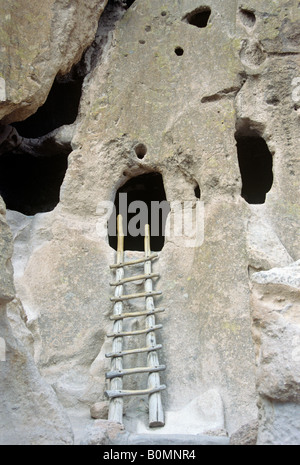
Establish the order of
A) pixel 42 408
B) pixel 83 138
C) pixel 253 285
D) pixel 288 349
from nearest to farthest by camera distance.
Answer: pixel 288 349 → pixel 253 285 → pixel 42 408 → pixel 83 138

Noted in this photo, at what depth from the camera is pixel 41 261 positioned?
5.63 m

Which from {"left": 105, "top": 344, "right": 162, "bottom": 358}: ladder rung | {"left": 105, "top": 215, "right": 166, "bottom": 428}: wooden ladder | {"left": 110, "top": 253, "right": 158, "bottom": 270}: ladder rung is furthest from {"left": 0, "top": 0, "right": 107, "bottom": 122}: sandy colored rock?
{"left": 105, "top": 344, "right": 162, "bottom": 358}: ladder rung

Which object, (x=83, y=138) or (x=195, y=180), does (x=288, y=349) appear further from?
(x=83, y=138)

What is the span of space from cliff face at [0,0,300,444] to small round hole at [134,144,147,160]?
0.05 feet

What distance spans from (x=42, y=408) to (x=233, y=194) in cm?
303

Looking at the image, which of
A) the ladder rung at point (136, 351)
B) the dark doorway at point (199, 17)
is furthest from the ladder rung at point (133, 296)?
the dark doorway at point (199, 17)

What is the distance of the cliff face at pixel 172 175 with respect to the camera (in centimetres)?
479

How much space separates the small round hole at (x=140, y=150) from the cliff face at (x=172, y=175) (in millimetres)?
16

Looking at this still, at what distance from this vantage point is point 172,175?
5.96 metres

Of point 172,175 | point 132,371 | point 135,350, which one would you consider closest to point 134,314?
point 135,350

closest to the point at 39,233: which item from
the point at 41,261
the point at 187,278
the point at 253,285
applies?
the point at 41,261

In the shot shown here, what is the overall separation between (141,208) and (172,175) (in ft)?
3.64

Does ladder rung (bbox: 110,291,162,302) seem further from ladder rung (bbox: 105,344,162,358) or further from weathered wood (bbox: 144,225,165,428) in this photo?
ladder rung (bbox: 105,344,162,358)

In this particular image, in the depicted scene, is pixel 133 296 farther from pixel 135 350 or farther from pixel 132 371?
pixel 132 371
